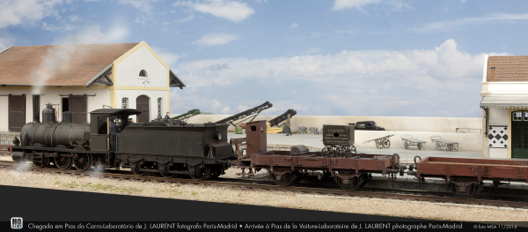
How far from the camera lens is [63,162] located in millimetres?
18516

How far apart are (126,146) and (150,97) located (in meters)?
15.4

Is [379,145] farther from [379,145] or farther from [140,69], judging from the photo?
[140,69]

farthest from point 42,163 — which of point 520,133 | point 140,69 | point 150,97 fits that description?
point 520,133

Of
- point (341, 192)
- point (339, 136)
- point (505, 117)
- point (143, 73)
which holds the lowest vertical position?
point (341, 192)

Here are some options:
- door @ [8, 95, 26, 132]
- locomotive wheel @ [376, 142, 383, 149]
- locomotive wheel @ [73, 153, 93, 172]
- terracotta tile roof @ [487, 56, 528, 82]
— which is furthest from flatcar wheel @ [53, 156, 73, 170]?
terracotta tile roof @ [487, 56, 528, 82]

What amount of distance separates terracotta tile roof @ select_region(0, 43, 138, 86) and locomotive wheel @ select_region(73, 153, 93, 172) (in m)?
9.99

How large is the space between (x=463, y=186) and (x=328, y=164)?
3.76m

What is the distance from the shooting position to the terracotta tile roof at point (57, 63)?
28.0 metres

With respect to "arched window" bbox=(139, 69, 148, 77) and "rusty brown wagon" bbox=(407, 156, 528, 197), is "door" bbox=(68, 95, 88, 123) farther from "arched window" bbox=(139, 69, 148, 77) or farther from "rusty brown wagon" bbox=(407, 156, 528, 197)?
"rusty brown wagon" bbox=(407, 156, 528, 197)

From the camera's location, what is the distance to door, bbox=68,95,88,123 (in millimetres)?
28898

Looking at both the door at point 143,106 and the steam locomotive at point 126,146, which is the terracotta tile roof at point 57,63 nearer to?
the door at point 143,106

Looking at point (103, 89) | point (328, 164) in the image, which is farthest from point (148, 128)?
point (103, 89)

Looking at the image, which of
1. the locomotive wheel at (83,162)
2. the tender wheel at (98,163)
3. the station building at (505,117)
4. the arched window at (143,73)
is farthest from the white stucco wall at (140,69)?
the station building at (505,117)

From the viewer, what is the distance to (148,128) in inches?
Result: 632
